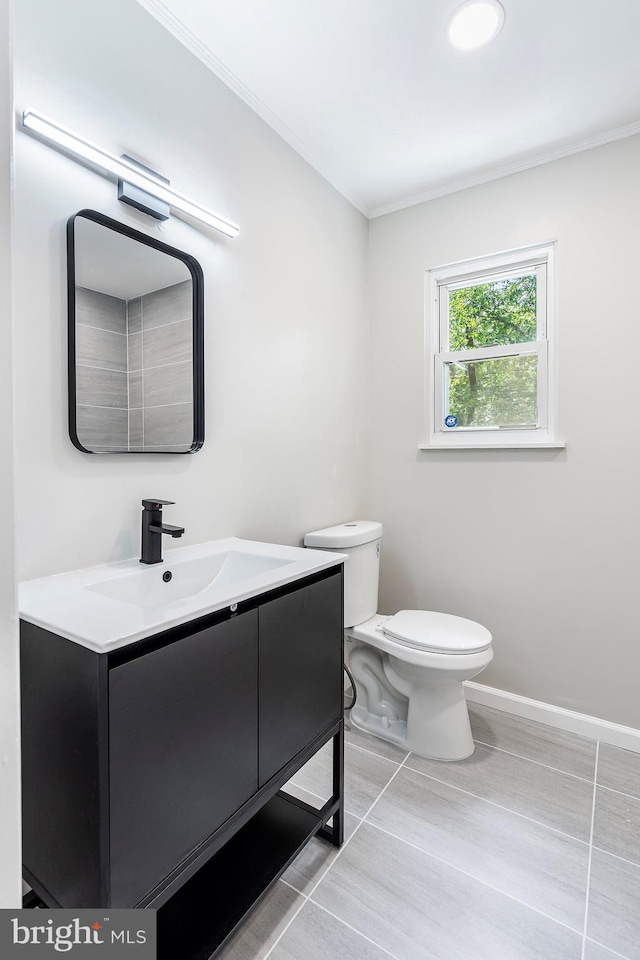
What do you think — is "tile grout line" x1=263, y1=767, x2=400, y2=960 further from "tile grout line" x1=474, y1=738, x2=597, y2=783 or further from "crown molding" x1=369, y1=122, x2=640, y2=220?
"crown molding" x1=369, y1=122, x2=640, y2=220

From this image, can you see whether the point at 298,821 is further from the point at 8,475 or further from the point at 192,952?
the point at 8,475

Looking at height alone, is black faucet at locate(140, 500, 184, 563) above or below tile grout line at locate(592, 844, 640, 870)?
above

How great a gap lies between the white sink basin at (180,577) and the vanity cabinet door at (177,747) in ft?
0.62

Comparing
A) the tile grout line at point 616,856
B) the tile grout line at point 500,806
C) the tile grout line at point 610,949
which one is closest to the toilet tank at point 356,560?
the tile grout line at point 500,806

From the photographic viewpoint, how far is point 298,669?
1.24m

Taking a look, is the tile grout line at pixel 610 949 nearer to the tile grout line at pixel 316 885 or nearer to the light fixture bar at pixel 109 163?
the tile grout line at pixel 316 885

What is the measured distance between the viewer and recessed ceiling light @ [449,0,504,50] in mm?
1378

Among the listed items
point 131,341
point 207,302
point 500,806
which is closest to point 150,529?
point 131,341

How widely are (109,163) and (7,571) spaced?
1.17 m

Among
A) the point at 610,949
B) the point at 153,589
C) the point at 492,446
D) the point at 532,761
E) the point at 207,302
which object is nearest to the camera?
the point at 610,949

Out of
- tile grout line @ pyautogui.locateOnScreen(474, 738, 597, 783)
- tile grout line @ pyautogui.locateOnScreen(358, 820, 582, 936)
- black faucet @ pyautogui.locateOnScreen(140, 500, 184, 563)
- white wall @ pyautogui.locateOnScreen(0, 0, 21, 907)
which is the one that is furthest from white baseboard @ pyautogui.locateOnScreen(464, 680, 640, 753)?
white wall @ pyautogui.locateOnScreen(0, 0, 21, 907)

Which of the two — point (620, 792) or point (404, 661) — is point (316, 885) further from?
point (620, 792)

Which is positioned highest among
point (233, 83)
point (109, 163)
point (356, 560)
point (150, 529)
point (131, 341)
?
point (233, 83)

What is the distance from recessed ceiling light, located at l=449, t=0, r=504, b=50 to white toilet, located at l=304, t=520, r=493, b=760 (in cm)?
171
